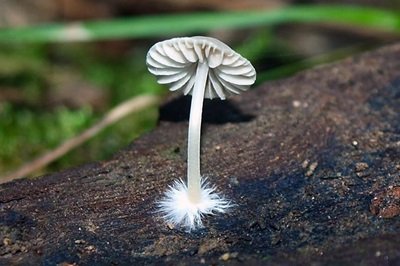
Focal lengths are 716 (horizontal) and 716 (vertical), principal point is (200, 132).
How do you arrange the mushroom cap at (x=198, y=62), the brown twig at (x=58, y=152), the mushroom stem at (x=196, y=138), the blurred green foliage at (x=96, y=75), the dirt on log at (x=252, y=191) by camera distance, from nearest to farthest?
the dirt on log at (x=252, y=191) < the mushroom cap at (x=198, y=62) < the mushroom stem at (x=196, y=138) < the brown twig at (x=58, y=152) < the blurred green foliage at (x=96, y=75)

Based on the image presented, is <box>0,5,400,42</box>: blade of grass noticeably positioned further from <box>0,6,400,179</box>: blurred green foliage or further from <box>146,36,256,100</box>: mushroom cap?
<box>146,36,256,100</box>: mushroom cap

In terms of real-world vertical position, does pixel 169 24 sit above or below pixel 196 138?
above

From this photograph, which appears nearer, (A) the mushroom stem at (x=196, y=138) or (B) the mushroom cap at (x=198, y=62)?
(B) the mushroom cap at (x=198, y=62)

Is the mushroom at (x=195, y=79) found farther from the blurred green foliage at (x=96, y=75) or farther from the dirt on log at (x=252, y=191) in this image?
the blurred green foliage at (x=96, y=75)

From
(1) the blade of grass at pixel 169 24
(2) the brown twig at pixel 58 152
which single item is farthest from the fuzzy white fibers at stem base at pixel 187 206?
(1) the blade of grass at pixel 169 24

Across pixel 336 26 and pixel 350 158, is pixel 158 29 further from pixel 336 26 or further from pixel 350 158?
pixel 336 26

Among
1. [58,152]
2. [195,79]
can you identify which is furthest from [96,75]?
[195,79]

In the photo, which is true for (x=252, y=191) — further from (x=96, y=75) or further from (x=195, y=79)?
(x=96, y=75)
